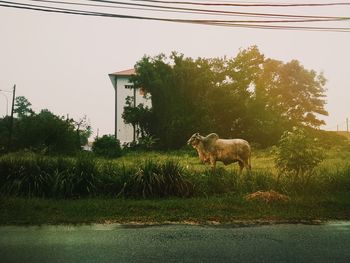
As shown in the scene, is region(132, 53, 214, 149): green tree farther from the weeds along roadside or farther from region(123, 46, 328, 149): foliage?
the weeds along roadside

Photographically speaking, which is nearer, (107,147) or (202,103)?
(107,147)

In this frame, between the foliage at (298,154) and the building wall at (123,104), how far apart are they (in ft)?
115

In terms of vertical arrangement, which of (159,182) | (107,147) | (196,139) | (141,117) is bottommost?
(159,182)

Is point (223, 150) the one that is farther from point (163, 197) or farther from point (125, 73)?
point (125, 73)

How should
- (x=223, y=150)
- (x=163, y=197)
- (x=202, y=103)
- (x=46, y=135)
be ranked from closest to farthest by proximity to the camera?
(x=163, y=197), (x=223, y=150), (x=46, y=135), (x=202, y=103)

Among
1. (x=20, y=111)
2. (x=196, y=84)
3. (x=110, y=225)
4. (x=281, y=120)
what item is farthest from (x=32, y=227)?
(x=20, y=111)

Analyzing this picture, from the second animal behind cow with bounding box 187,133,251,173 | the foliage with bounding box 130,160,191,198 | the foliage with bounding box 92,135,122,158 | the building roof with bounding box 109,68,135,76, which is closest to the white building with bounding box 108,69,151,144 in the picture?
the building roof with bounding box 109,68,135,76

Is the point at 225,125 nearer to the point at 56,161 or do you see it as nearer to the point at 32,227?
the point at 56,161

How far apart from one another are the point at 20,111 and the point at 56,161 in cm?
9231

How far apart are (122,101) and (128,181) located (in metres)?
37.5

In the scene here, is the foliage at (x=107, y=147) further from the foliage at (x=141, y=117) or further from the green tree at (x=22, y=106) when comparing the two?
the green tree at (x=22, y=106)

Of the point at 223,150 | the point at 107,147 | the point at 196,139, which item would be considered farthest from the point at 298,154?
the point at 107,147

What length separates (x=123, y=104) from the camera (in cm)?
4897

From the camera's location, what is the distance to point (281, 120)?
39.9 meters
